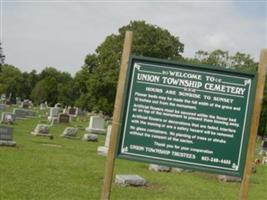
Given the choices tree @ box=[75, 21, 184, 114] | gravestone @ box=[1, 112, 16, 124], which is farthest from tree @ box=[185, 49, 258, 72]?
gravestone @ box=[1, 112, 16, 124]

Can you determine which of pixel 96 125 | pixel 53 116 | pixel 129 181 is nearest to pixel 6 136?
pixel 129 181

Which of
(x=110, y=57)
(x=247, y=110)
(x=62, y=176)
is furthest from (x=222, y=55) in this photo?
(x=247, y=110)

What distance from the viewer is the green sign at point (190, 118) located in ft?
20.9

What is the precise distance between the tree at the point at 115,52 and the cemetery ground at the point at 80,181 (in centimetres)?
4192

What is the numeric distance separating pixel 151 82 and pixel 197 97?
574mm

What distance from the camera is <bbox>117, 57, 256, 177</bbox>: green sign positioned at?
20.9ft

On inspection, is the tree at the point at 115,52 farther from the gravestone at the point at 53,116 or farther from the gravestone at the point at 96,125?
the gravestone at the point at 96,125

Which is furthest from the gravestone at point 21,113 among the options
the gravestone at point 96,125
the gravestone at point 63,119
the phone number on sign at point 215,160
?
the phone number on sign at point 215,160

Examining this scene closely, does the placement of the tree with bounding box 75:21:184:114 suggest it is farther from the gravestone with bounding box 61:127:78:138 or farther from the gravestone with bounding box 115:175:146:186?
the gravestone with bounding box 115:175:146:186

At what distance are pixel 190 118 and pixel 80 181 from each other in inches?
261

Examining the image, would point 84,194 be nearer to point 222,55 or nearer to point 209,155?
point 209,155

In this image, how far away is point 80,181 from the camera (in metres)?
12.5

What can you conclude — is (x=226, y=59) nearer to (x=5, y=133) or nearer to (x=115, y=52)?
(x=115, y=52)

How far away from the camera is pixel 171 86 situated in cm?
646
